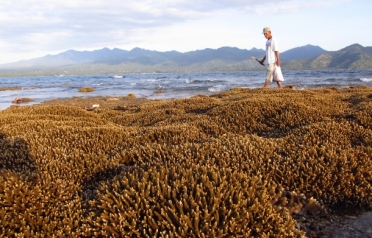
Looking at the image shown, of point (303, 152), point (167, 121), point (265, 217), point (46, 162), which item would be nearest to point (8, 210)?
point (46, 162)

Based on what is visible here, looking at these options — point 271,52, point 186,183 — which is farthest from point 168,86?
point 186,183

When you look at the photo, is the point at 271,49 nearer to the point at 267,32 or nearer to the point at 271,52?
the point at 271,52

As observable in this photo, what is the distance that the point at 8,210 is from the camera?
3.62 metres

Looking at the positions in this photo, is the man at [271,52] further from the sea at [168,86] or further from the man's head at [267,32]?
the sea at [168,86]

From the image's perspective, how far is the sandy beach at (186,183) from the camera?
327cm

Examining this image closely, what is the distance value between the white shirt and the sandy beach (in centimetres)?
788

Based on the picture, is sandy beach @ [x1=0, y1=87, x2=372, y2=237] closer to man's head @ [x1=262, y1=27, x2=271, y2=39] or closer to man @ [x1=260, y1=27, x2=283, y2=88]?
man @ [x1=260, y1=27, x2=283, y2=88]

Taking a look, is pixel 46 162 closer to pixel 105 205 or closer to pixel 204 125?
pixel 105 205

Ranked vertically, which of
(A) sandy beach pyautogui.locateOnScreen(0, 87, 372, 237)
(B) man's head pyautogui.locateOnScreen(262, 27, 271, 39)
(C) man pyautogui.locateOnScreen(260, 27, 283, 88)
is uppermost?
(B) man's head pyautogui.locateOnScreen(262, 27, 271, 39)

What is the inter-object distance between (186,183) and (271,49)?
12287mm

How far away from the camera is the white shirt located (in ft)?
46.9

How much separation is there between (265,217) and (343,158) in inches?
89.9

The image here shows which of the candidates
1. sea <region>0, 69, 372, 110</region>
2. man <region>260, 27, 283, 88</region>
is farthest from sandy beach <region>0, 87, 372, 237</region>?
sea <region>0, 69, 372, 110</region>

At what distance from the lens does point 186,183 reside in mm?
3688
